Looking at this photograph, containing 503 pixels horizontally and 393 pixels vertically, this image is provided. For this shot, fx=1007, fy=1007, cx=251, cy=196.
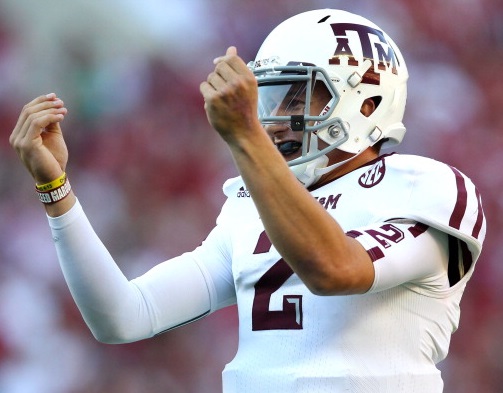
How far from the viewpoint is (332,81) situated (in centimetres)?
198

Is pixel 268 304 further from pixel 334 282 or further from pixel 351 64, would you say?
pixel 351 64

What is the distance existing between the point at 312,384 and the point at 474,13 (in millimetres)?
2482

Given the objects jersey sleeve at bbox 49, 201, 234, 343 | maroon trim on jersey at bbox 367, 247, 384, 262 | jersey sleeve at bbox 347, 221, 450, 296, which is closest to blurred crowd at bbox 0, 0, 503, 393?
jersey sleeve at bbox 49, 201, 234, 343

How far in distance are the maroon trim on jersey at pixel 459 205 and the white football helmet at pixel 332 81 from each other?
0.26 metres

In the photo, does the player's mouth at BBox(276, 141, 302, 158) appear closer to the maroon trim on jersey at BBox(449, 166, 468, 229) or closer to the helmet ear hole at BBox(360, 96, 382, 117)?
the helmet ear hole at BBox(360, 96, 382, 117)

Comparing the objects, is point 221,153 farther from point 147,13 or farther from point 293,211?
point 293,211

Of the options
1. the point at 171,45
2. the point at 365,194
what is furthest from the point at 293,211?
the point at 171,45

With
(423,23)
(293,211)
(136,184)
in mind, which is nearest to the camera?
(293,211)

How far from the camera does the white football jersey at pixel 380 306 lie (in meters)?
1.71

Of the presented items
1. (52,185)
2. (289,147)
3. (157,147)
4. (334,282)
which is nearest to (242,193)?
(289,147)

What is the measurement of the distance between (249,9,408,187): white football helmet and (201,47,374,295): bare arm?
381 millimetres

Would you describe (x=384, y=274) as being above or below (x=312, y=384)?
above

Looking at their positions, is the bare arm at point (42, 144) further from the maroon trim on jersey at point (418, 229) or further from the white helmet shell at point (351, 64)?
the maroon trim on jersey at point (418, 229)

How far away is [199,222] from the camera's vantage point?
347cm
